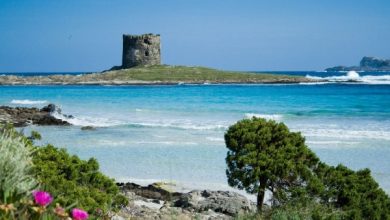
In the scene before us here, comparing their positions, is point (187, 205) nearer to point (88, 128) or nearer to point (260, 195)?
point (260, 195)

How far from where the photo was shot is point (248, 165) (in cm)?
855

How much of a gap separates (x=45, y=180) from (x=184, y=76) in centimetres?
5899

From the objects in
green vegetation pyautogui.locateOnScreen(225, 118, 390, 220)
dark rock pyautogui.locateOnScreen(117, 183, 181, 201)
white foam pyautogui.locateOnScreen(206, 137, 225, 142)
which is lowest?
white foam pyautogui.locateOnScreen(206, 137, 225, 142)

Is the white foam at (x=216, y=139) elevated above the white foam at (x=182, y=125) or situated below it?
above

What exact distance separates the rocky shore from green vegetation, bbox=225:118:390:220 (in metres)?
0.48

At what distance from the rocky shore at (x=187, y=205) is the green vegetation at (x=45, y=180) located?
94cm

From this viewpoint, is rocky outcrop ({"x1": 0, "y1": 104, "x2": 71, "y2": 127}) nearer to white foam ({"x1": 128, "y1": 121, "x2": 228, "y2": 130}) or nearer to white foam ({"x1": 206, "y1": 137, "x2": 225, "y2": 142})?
white foam ({"x1": 128, "y1": 121, "x2": 228, "y2": 130})

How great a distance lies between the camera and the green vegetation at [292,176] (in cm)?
770

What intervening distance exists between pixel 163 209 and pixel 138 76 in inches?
2152

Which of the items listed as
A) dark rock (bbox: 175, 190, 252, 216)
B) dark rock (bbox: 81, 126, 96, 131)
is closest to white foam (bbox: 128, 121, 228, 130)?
dark rock (bbox: 81, 126, 96, 131)

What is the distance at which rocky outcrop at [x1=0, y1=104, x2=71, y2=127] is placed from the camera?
78.5 feet

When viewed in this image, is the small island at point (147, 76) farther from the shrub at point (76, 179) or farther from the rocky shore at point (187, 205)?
the shrub at point (76, 179)

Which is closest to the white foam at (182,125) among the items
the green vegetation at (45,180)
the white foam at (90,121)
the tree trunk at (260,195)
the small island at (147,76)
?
the white foam at (90,121)

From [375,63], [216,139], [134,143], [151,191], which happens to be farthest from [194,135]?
[375,63]
